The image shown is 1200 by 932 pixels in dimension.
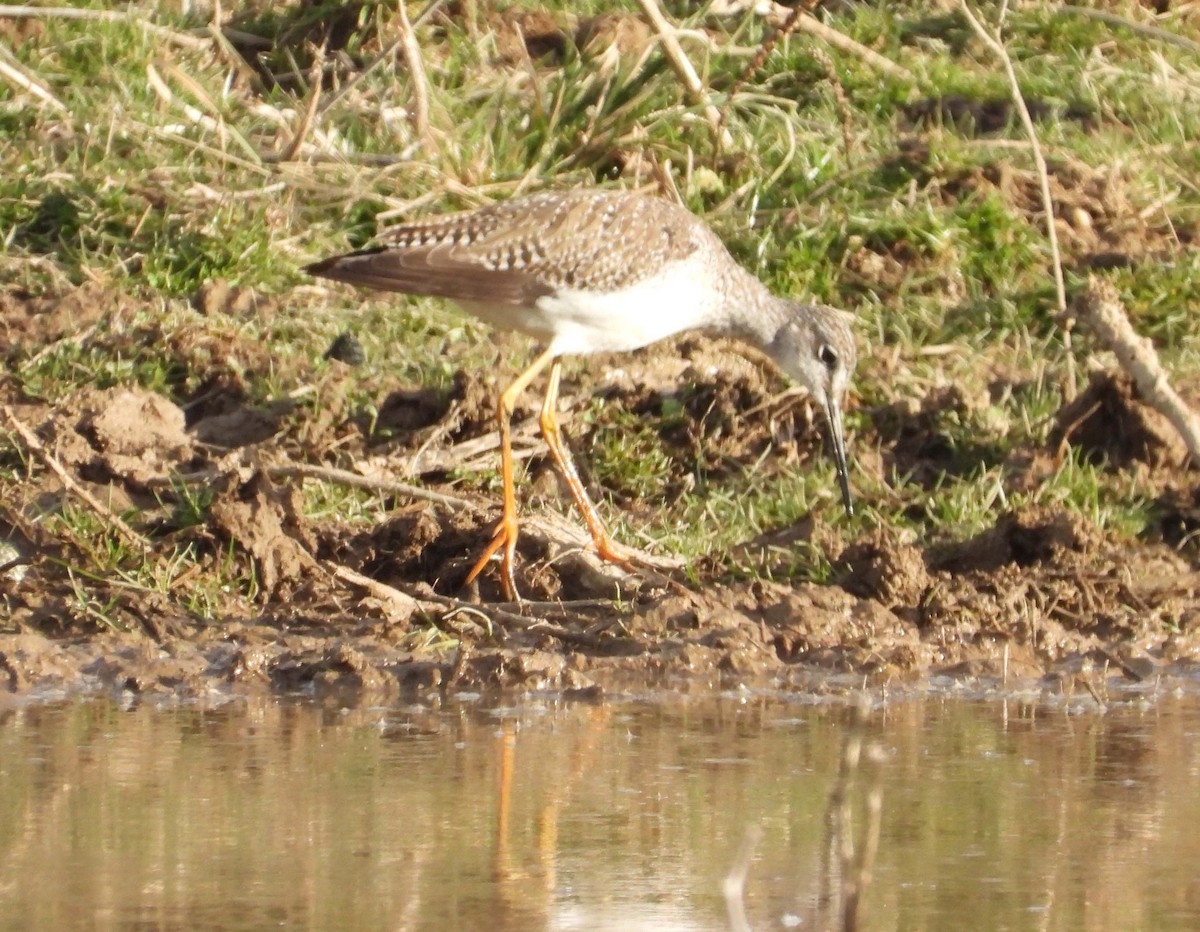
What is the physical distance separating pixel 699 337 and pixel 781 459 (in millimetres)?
992

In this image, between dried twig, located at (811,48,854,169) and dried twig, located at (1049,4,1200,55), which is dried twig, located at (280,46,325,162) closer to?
dried twig, located at (811,48,854,169)

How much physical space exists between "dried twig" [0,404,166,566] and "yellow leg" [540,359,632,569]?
1.39 meters

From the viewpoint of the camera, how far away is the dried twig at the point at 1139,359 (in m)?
7.01

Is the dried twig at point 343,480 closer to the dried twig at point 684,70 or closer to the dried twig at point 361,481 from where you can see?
the dried twig at point 361,481

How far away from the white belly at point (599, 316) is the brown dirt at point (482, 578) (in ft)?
1.23

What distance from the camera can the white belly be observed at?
7207mm

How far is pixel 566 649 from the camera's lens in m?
6.17

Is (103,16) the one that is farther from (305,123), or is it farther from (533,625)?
(533,625)

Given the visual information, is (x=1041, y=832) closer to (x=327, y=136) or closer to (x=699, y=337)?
(x=699, y=337)

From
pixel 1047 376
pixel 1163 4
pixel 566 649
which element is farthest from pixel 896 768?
pixel 1163 4

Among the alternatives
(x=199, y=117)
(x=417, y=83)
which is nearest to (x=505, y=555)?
(x=417, y=83)

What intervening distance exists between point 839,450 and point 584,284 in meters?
1.05

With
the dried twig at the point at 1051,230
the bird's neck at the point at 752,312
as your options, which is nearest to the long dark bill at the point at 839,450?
the bird's neck at the point at 752,312

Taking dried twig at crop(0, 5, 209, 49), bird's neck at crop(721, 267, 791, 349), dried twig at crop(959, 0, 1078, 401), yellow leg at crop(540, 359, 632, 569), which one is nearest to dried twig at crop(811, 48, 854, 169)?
dried twig at crop(959, 0, 1078, 401)
